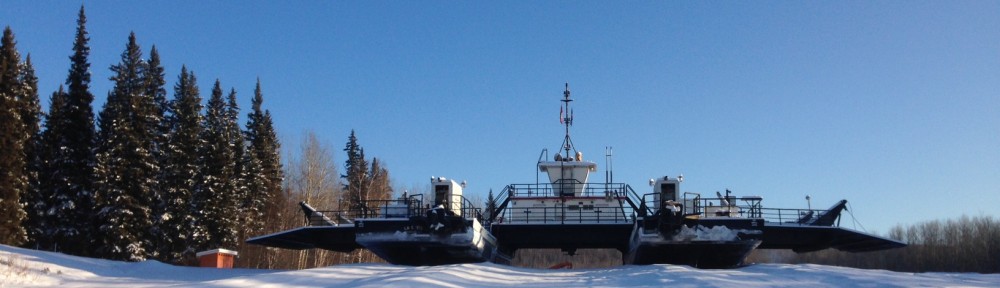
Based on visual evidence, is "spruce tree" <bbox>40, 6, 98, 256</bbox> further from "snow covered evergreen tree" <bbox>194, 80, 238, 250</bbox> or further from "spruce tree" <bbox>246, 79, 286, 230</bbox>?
"spruce tree" <bbox>246, 79, 286, 230</bbox>

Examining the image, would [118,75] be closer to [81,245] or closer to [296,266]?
[81,245]

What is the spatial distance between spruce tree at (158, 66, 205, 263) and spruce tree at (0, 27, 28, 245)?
7.77 m

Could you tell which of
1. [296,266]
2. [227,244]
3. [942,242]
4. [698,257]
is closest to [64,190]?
[227,244]

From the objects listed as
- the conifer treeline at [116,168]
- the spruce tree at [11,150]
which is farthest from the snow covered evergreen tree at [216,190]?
the spruce tree at [11,150]

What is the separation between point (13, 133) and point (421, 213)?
18.8 meters

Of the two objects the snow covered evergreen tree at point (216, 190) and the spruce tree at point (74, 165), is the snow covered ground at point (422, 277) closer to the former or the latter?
the spruce tree at point (74, 165)

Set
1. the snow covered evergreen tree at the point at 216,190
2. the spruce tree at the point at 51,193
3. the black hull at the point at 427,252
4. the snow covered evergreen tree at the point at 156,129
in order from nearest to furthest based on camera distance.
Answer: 1. the black hull at the point at 427,252
2. the spruce tree at the point at 51,193
3. the snow covered evergreen tree at the point at 156,129
4. the snow covered evergreen tree at the point at 216,190

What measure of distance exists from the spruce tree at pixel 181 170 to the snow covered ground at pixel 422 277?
20.3 m

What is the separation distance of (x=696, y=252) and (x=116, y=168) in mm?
25987

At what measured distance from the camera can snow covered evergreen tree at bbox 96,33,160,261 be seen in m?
36.0

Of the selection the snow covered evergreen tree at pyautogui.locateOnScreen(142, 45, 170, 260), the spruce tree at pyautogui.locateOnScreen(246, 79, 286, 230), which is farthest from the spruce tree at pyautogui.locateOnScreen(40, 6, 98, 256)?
the spruce tree at pyautogui.locateOnScreen(246, 79, 286, 230)

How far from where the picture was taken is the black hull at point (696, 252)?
22.3 m

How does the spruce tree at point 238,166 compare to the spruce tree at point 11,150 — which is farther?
the spruce tree at point 238,166

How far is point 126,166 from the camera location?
37.2 m
